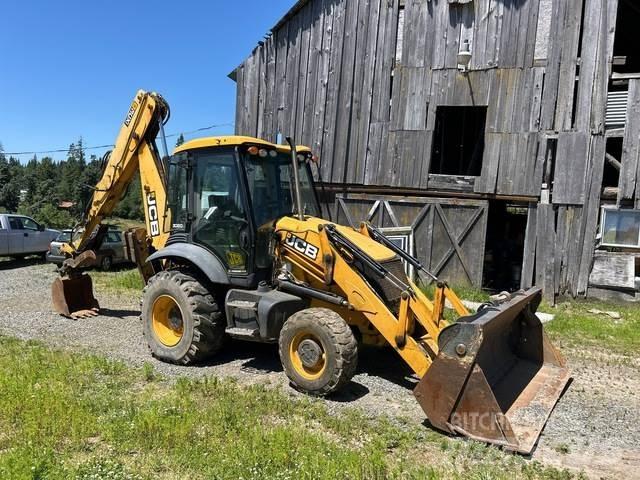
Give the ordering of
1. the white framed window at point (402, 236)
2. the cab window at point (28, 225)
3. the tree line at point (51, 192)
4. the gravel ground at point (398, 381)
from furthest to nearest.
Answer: the tree line at point (51, 192) → the cab window at point (28, 225) → the white framed window at point (402, 236) → the gravel ground at point (398, 381)

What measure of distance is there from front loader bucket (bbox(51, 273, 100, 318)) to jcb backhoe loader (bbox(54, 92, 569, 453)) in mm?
2707

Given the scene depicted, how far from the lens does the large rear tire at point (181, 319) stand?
6.58 m

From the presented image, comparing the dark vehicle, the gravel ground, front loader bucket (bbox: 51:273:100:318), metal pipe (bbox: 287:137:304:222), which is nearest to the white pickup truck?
the dark vehicle

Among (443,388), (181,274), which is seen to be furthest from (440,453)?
(181,274)

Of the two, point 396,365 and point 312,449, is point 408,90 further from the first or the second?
point 312,449

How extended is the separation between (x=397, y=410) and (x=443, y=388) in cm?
90

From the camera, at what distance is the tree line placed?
3681 centimetres

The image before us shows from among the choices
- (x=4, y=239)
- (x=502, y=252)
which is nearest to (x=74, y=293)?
(x=4, y=239)

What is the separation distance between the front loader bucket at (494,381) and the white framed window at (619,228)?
20.0 feet

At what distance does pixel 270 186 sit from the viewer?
669 centimetres

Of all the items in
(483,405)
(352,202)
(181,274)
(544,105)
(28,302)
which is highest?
(544,105)

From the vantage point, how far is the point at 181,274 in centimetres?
693

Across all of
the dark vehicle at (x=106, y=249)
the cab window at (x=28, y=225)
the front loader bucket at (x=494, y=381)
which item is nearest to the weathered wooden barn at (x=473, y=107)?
the dark vehicle at (x=106, y=249)

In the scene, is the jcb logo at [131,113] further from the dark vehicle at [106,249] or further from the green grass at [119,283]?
the dark vehicle at [106,249]
